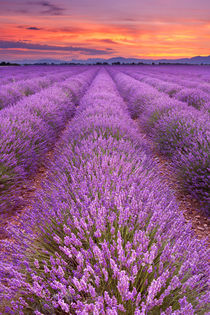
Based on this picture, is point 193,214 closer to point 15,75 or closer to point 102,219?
point 102,219

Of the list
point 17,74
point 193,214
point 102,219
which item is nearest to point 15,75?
point 17,74

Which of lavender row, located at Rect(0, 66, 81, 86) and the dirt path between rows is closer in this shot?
the dirt path between rows

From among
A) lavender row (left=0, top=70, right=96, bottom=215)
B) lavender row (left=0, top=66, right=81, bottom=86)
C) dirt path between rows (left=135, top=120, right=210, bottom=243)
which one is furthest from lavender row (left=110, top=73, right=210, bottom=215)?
lavender row (left=0, top=66, right=81, bottom=86)

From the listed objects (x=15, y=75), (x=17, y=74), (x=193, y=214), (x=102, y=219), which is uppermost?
(x=17, y=74)

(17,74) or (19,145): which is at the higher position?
(17,74)

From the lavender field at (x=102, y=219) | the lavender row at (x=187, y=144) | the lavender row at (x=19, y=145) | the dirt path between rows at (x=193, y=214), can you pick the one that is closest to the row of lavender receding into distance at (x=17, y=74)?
the lavender row at (x=19, y=145)

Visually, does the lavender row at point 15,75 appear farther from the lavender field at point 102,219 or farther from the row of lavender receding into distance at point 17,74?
the lavender field at point 102,219

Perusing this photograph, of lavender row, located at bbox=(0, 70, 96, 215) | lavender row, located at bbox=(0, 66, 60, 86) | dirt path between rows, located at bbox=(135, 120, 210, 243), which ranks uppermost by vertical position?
lavender row, located at bbox=(0, 66, 60, 86)

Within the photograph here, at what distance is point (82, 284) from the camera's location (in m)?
1.05

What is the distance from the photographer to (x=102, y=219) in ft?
4.90

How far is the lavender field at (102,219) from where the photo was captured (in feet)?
3.80

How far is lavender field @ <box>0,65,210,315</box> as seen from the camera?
3.80 feet

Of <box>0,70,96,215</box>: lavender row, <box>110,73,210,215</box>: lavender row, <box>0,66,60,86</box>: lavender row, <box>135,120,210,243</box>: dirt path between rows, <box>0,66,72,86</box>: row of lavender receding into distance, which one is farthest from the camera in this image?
<box>0,66,72,86</box>: row of lavender receding into distance

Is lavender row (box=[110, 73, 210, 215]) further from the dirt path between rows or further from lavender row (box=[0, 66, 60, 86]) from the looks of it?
lavender row (box=[0, 66, 60, 86])
